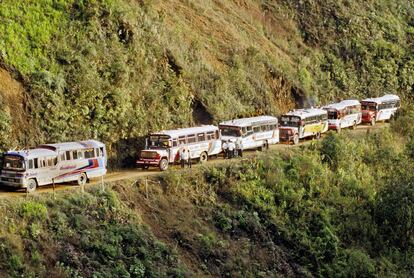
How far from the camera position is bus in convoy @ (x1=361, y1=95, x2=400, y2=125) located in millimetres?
53716

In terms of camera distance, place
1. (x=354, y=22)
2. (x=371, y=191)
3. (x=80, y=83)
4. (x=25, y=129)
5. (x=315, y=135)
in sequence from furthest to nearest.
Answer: (x=354, y=22) < (x=315, y=135) < (x=371, y=191) < (x=80, y=83) < (x=25, y=129)

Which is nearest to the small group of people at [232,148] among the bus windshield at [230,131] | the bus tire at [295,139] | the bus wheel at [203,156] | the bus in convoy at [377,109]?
the bus windshield at [230,131]

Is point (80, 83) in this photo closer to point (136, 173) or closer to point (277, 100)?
point (136, 173)

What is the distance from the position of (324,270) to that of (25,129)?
1516 cm

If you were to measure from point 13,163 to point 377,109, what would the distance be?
3254 cm

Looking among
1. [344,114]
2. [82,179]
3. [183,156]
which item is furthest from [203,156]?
[344,114]

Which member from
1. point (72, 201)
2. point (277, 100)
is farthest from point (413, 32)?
point (72, 201)

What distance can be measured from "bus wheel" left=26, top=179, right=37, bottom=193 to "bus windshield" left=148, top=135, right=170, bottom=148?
25.3 feet

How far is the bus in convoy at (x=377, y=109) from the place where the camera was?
5372cm

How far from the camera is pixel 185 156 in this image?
118ft

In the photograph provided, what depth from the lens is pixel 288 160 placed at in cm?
4019

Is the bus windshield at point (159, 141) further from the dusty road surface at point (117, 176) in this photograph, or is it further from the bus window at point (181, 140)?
the dusty road surface at point (117, 176)

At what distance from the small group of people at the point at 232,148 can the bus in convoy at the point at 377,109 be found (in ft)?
58.6

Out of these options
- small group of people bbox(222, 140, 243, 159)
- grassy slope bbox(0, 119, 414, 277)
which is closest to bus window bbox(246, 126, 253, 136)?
small group of people bbox(222, 140, 243, 159)
